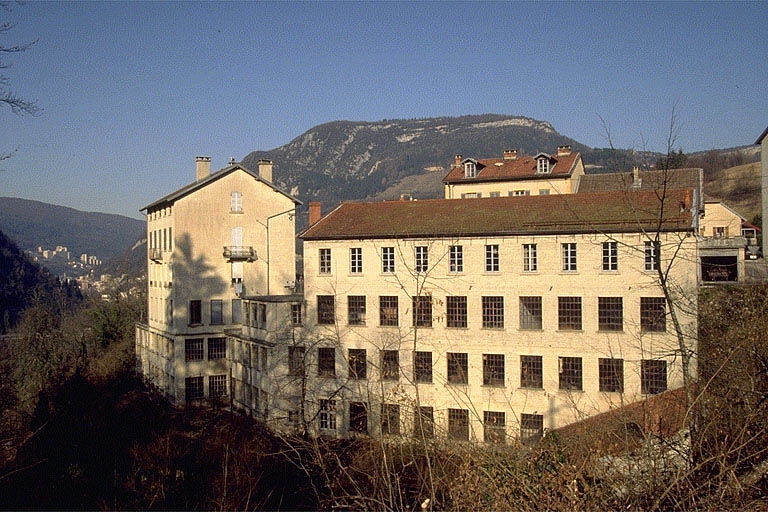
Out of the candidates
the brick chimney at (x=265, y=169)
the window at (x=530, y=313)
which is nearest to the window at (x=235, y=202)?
the brick chimney at (x=265, y=169)

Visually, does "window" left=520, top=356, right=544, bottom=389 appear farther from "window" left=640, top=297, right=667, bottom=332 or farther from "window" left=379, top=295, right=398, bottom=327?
"window" left=379, top=295, right=398, bottom=327

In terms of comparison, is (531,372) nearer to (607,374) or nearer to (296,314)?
(607,374)

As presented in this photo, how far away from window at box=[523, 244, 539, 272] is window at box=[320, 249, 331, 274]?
10.1 metres

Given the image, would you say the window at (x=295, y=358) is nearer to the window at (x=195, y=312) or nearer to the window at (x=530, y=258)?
the window at (x=195, y=312)

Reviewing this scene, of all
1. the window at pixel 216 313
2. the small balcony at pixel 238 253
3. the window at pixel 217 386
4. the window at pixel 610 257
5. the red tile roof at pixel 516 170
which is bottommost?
the window at pixel 217 386

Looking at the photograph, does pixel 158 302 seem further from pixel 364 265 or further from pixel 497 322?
pixel 497 322

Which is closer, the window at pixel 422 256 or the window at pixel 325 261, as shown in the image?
the window at pixel 422 256

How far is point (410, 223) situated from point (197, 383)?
774 inches

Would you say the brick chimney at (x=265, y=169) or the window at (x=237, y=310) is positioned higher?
the brick chimney at (x=265, y=169)

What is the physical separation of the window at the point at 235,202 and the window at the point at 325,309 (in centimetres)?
1340

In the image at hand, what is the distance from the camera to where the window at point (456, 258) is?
1220 inches

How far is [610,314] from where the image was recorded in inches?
1109

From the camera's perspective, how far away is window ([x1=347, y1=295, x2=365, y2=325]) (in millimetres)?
32750

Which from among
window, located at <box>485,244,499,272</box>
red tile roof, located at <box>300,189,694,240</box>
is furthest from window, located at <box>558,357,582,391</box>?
red tile roof, located at <box>300,189,694,240</box>
